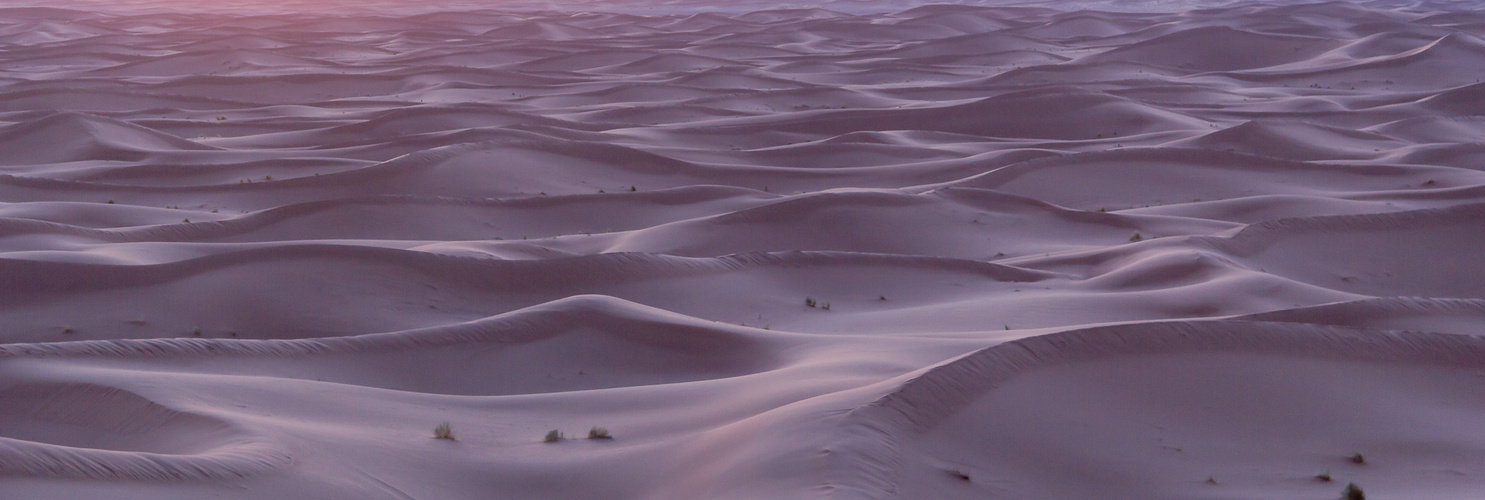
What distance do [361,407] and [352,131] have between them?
18.2m

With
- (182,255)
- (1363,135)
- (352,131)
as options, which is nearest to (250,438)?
(182,255)

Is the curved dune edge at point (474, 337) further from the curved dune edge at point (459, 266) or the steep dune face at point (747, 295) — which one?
the curved dune edge at point (459, 266)

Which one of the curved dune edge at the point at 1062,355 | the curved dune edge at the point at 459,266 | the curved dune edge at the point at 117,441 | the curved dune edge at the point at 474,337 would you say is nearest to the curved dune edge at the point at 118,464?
the curved dune edge at the point at 117,441

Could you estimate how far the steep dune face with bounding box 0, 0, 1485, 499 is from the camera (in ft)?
21.5

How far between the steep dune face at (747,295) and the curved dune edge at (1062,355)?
0.03 m

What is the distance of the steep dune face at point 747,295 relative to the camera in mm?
6566

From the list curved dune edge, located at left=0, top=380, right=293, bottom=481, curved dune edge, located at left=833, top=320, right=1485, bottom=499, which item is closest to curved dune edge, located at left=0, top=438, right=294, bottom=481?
curved dune edge, located at left=0, top=380, right=293, bottom=481

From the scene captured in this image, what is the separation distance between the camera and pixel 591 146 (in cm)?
2144

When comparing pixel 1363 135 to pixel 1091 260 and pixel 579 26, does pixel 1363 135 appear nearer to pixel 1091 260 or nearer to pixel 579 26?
pixel 1091 260

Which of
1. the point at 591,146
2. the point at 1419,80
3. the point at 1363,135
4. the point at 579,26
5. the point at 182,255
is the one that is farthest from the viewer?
the point at 579,26

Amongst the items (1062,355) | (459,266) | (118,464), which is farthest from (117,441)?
(459,266)

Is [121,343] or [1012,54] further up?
[1012,54]

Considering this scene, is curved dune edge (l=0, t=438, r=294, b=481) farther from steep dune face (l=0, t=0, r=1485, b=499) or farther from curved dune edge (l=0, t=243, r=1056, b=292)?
curved dune edge (l=0, t=243, r=1056, b=292)

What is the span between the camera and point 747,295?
12211 mm
